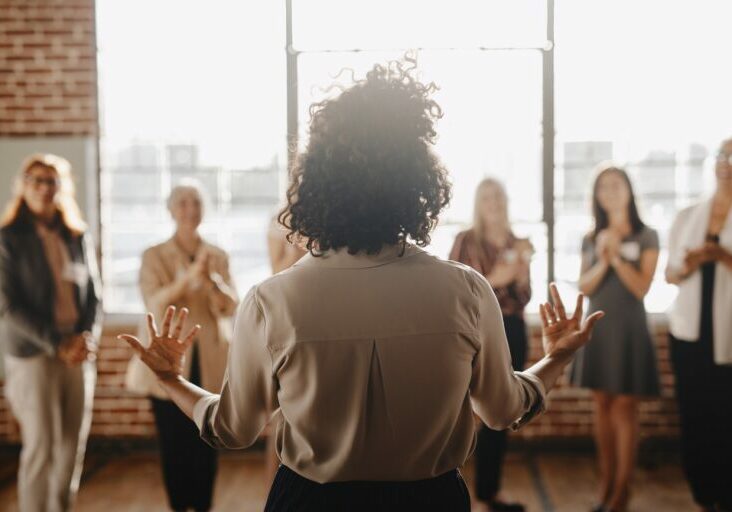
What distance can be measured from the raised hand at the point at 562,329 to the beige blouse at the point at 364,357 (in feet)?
0.98

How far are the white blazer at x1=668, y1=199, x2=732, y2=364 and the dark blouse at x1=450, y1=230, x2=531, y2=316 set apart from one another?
0.70 meters

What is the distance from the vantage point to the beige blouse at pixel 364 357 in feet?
4.04

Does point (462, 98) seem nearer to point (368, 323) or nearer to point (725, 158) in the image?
point (725, 158)

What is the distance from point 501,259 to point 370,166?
2.46 meters

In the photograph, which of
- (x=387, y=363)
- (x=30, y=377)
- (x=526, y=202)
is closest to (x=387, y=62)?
(x=387, y=363)

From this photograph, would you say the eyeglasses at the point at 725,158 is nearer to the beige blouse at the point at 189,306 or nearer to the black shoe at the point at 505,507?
the black shoe at the point at 505,507

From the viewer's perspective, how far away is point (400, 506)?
1.31m

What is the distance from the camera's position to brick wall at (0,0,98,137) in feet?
15.2

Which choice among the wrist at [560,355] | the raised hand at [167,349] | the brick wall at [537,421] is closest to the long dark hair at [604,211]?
the brick wall at [537,421]

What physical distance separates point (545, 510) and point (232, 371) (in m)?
2.96

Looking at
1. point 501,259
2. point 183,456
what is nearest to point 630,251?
point 501,259

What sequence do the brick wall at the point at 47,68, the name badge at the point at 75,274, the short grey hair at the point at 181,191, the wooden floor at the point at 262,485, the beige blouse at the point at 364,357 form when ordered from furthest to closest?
1. the brick wall at the point at 47,68
2. the wooden floor at the point at 262,485
3. the short grey hair at the point at 181,191
4. the name badge at the point at 75,274
5. the beige blouse at the point at 364,357

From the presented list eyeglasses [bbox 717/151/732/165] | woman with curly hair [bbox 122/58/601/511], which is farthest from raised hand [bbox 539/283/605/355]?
eyeglasses [bbox 717/151/732/165]

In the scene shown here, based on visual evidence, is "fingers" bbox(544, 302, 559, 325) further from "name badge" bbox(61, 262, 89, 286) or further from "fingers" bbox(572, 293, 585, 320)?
"name badge" bbox(61, 262, 89, 286)
